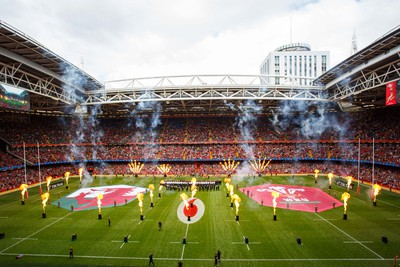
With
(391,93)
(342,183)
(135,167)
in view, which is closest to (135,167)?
(135,167)

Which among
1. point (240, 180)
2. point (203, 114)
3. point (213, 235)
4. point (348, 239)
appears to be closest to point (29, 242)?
point (213, 235)

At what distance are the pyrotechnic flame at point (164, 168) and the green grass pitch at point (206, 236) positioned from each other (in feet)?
61.0

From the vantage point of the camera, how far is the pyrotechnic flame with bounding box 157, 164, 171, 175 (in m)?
47.0

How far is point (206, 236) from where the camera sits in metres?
19.1

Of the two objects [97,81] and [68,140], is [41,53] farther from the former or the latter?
[68,140]

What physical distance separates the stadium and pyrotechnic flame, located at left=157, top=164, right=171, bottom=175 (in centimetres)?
33

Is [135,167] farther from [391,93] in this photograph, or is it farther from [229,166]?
[391,93]

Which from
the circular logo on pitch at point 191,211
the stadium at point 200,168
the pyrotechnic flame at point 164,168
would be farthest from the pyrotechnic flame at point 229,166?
the circular logo on pitch at point 191,211

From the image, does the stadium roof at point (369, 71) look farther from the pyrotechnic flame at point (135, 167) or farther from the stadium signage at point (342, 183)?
the pyrotechnic flame at point (135, 167)

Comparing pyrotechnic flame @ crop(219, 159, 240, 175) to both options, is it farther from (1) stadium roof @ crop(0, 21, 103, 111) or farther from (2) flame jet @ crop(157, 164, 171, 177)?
(1) stadium roof @ crop(0, 21, 103, 111)

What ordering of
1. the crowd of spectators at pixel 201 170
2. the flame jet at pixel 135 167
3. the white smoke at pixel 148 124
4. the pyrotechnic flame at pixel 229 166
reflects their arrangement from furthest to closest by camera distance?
the white smoke at pixel 148 124 < the flame jet at pixel 135 167 < the pyrotechnic flame at pixel 229 166 < the crowd of spectators at pixel 201 170

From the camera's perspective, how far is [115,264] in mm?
15258

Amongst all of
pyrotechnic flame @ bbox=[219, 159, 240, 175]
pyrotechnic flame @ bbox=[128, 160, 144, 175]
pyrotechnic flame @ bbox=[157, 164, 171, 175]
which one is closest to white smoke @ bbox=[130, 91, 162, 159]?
pyrotechnic flame @ bbox=[128, 160, 144, 175]

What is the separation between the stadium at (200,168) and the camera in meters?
17.7
